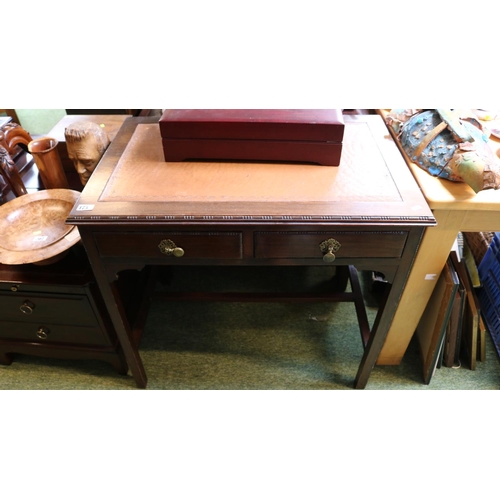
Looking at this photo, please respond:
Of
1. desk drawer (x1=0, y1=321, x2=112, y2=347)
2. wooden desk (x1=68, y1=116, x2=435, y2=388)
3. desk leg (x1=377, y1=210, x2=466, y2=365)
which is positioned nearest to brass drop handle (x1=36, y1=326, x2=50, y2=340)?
desk drawer (x1=0, y1=321, x2=112, y2=347)

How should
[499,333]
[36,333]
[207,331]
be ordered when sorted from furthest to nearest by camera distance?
1. [207,331]
2. [499,333]
3. [36,333]

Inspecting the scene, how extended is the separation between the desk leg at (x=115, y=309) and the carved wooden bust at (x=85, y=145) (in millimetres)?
307

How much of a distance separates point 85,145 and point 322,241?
75 centimetres

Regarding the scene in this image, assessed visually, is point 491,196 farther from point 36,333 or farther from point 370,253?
point 36,333

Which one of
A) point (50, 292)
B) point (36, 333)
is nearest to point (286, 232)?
point (50, 292)

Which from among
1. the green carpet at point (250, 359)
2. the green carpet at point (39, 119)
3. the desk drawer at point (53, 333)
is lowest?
the green carpet at point (250, 359)

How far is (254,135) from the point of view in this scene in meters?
1.04

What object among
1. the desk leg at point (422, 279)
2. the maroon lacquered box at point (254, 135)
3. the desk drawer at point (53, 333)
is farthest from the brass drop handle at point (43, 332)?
the desk leg at point (422, 279)

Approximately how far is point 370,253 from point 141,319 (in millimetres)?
896

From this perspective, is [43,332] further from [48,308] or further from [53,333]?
[48,308]

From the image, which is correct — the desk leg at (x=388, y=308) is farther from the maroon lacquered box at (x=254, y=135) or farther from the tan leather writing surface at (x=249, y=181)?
the maroon lacquered box at (x=254, y=135)

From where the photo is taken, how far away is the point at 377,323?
4.07ft

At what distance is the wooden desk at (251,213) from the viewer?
3.12ft

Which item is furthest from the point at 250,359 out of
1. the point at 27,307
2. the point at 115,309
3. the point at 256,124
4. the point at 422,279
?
the point at 256,124
